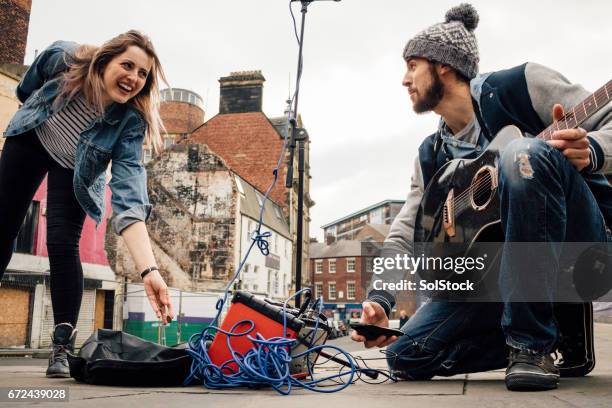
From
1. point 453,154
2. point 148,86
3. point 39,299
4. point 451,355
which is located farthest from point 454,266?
point 39,299

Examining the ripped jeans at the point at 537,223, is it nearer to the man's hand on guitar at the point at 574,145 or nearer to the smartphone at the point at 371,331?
the man's hand on guitar at the point at 574,145

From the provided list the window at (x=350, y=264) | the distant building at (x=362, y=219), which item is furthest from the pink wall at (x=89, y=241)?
the distant building at (x=362, y=219)

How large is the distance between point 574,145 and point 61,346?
255 cm

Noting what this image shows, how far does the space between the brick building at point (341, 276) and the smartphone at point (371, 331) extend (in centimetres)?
4620

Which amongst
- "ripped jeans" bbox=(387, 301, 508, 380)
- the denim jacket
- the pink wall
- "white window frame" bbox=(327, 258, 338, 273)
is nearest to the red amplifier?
"ripped jeans" bbox=(387, 301, 508, 380)

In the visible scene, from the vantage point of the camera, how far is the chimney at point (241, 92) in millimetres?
30438

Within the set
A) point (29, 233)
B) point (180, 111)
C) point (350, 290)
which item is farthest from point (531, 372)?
point (350, 290)

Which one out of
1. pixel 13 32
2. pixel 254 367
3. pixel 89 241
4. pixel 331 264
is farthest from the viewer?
pixel 331 264

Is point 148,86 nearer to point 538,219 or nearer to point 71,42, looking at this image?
point 71,42

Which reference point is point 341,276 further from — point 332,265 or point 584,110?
point 584,110

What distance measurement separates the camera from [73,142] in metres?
2.70

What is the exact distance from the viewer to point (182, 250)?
77.6ft

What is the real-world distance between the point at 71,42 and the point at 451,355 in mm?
2529

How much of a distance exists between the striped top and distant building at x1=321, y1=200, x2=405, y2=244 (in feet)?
185
